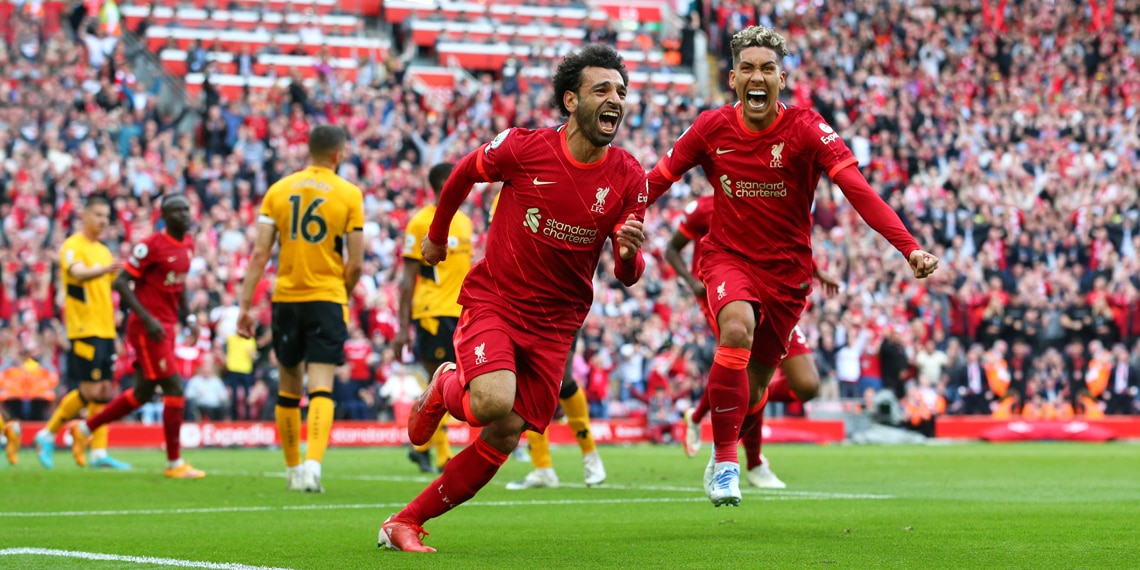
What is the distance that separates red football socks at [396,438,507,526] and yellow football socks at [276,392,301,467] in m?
4.74

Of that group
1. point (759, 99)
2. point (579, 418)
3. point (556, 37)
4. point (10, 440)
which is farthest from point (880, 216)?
point (556, 37)

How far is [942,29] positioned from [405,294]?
2726 cm

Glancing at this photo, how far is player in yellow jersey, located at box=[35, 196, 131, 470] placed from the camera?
14969 mm

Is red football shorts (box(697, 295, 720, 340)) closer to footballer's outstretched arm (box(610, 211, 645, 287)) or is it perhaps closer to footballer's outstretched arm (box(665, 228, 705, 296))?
footballer's outstretched arm (box(665, 228, 705, 296))

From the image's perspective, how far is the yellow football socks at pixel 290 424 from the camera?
11.8 metres

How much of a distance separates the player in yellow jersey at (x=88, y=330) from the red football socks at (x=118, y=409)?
21.8 inches

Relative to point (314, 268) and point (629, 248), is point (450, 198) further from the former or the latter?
point (314, 268)

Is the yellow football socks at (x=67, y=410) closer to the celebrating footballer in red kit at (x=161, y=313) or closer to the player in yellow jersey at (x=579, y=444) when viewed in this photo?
the celebrating footballer in red kit at (x=161, y=313)

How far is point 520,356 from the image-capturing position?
740 centimetres

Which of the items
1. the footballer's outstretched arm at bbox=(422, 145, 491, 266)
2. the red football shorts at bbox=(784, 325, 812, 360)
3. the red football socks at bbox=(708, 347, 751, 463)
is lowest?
the red football socks at bbox=(708, 347, 751, 463)

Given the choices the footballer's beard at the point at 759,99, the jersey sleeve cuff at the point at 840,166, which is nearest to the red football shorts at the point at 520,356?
the jersey sleeve cuff at the point at 840,166

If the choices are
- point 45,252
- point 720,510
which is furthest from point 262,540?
point 45,252

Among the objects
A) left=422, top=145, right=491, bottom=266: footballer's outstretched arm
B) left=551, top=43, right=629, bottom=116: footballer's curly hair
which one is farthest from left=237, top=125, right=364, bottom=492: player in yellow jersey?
left=551, top=43, right=629, bottom=116: footballer's curly hair

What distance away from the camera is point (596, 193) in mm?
7449
